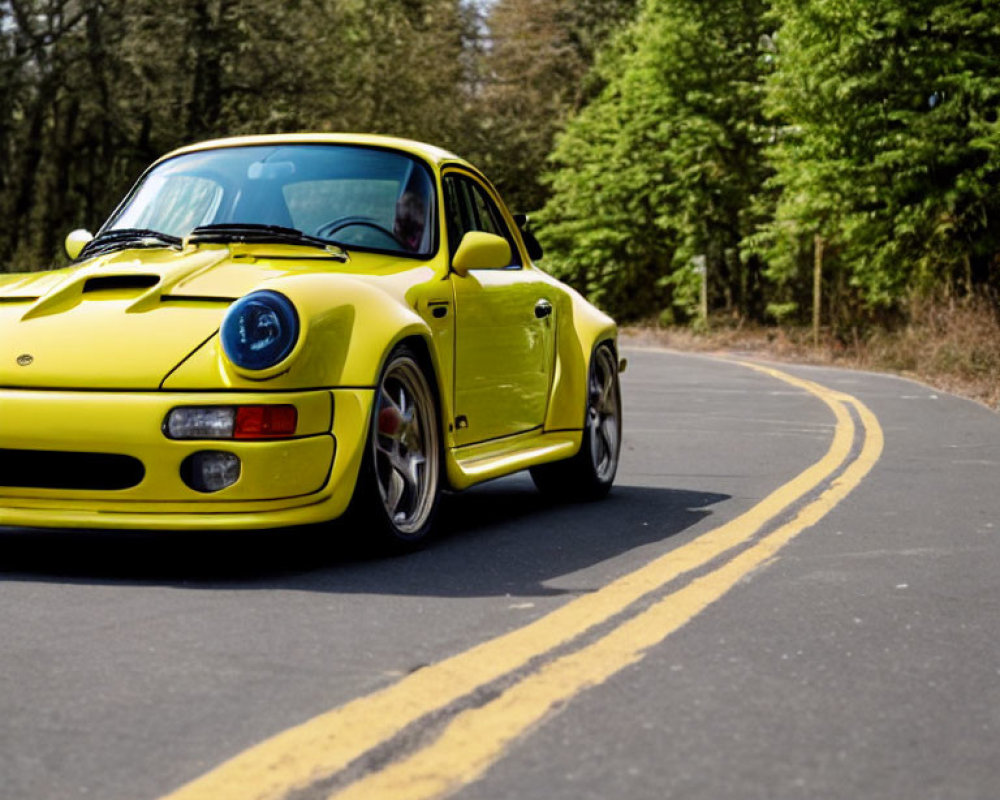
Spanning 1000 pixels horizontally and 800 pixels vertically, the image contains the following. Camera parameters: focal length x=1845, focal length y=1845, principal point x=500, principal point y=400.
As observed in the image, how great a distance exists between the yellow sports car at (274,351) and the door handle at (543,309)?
0.01m

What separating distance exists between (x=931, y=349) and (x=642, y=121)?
62.0 ft

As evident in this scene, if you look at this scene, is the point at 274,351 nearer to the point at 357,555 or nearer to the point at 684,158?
the point at 357,555

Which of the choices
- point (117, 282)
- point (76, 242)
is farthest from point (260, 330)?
point (76, 242)

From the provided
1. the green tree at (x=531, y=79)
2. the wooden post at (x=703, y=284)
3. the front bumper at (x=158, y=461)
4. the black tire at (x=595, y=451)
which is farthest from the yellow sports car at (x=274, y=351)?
the green tree at (x=531, y=79)

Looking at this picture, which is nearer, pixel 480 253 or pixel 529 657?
pixel 529 657

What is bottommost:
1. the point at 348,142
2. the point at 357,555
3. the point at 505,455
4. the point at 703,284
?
the point at 703,284

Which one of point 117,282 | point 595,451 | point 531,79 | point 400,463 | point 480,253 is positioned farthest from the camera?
point 531,79

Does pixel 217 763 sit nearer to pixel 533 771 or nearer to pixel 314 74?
pixel 533 771

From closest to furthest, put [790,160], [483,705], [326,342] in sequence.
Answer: [483,705], [326,342], [790,160]

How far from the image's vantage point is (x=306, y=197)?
7.09 meters

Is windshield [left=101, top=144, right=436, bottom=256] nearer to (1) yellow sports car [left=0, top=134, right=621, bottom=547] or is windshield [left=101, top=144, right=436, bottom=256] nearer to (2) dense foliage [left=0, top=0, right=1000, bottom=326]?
(1) yellow sports car [left=0, top=134, right=621, bottom=547]

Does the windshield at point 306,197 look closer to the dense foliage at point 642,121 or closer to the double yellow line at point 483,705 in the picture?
the double yellow line at point 483,705

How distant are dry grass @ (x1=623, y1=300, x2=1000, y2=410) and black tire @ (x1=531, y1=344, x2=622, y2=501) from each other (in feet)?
23.7

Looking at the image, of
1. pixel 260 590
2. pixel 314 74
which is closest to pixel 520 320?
pixel 260 590
